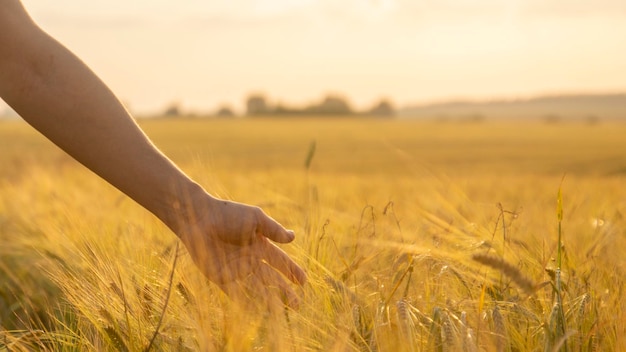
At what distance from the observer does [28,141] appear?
1884cm

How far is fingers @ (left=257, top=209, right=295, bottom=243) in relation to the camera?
4.39ft

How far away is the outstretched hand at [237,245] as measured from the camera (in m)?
1.32

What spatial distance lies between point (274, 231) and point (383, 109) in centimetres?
5570

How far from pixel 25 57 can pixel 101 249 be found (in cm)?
38

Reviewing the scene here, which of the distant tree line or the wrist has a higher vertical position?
the wrist

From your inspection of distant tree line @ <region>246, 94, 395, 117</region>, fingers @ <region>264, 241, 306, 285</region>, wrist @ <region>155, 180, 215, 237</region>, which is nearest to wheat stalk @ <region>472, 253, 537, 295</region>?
fingers @ <region>264, 241, 306, 285</region>

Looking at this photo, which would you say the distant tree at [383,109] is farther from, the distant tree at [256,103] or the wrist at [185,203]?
the wrist at [185,203]

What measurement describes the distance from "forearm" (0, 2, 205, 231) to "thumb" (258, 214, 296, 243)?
5.6 inches

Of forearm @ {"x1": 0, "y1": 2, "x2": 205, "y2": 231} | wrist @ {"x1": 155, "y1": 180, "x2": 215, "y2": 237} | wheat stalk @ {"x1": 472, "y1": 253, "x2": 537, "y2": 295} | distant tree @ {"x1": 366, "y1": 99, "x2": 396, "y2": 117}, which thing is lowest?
distant tree @ {"x1": 366, "y1": 99, "x2": 396, "y2": 117}

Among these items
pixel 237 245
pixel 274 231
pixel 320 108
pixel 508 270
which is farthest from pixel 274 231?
pixel 320 108

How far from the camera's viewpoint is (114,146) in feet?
4.45

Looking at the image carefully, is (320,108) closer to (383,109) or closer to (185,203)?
(383,109)

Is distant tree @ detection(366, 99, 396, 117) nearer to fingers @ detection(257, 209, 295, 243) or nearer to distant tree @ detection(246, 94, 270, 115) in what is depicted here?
distant tree @ detection(246, 94, 270, 115)

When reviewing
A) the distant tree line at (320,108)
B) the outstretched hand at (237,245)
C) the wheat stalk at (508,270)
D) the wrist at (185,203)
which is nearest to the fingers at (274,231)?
the outstretched hand at (237,245)
